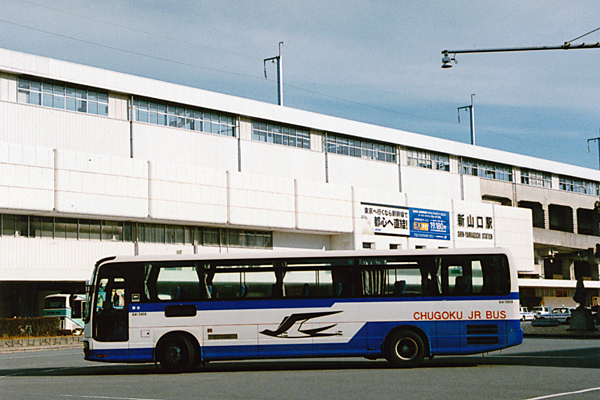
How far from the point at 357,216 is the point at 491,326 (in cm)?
4219

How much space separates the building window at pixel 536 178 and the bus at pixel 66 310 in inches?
2235

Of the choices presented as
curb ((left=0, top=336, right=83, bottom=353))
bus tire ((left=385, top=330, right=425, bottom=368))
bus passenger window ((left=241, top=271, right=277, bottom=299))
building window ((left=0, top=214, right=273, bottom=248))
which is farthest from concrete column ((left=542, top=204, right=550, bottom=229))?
bus passenger window ((left=241, top=271, right=277, bottom=299))

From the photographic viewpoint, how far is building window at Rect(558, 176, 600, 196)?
297 feet

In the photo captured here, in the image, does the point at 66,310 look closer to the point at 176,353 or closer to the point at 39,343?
the point at 39,343

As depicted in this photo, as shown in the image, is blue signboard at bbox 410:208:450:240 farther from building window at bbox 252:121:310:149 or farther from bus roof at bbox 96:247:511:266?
bus roof at bbox 96:247:511:266

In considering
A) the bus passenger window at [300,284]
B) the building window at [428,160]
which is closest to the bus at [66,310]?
the bus passenger window at [300,284]

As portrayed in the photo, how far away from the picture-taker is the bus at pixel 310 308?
693 inches

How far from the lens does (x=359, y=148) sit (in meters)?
64.8

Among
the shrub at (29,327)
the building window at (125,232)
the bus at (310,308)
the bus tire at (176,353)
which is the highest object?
the building window at (125,232)

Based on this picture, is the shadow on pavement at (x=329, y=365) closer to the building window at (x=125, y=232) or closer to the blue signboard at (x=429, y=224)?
the building window at (x=125, y=232)

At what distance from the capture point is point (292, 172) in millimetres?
58062

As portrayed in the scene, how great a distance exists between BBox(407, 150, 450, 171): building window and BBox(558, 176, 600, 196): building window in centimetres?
2351

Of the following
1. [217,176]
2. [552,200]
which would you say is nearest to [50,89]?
[217,176]

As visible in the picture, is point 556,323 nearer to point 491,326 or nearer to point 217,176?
point 217,176
